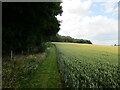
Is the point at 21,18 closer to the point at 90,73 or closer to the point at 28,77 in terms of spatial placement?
the point at 28,77

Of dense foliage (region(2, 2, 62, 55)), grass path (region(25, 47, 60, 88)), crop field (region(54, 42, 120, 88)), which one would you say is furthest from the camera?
grass path (region(25, 47, 60, 88))

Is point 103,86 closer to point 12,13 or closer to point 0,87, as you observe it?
point 0,87

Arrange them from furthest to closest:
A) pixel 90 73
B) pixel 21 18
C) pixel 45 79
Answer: pixel 45 79 → pixel 21 18 → pixel 90 73

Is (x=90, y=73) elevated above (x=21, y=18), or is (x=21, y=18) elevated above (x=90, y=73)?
(x=21, y=18)

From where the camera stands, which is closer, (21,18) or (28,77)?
(21,18)

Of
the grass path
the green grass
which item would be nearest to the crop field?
the grass path

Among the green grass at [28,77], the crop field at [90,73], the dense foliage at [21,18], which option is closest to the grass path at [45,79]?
the green grass at [28,77]

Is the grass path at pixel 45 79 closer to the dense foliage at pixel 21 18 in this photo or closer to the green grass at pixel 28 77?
the green grass at pixel 28 77

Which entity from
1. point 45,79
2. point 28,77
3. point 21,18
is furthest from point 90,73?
point 21,18

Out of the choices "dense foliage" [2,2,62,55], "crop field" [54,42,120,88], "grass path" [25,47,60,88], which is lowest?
"grass path" [25,47,60,88]

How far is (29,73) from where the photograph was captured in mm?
6121

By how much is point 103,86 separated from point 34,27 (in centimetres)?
463

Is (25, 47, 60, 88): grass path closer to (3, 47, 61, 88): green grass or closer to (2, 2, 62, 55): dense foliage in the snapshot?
(3, 47, 61, 88): green grass

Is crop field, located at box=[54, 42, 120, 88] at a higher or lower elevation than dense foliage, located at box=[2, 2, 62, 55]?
lower
